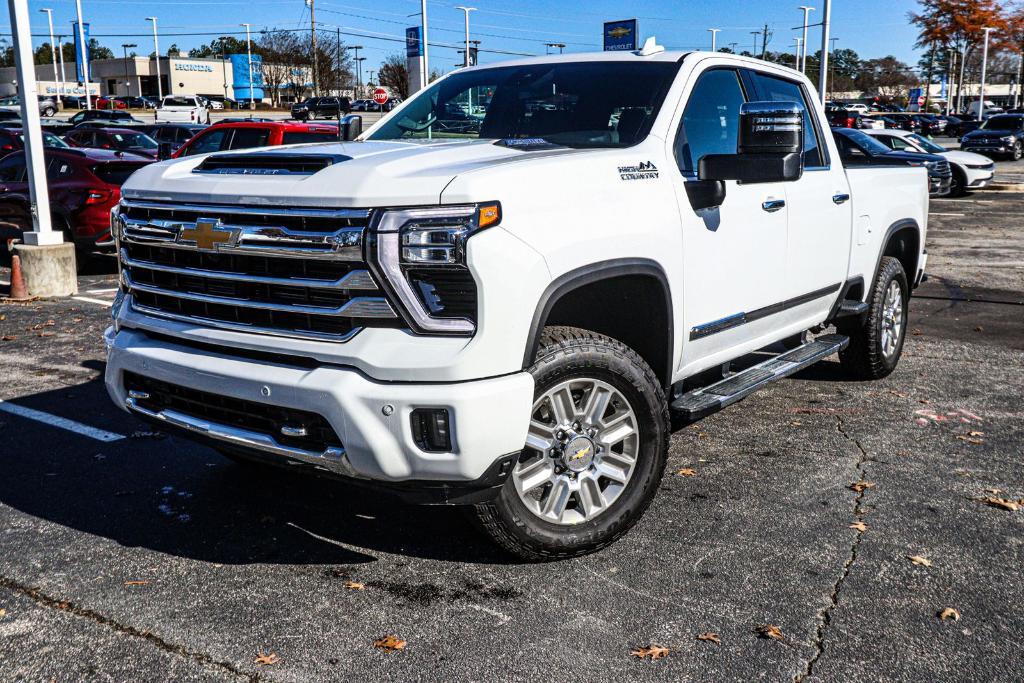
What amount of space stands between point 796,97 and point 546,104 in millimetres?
1833

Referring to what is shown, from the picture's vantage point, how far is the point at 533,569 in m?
4.02

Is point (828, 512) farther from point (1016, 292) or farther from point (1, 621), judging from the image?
point (1016, 292)

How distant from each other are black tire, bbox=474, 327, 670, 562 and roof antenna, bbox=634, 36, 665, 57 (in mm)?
1771

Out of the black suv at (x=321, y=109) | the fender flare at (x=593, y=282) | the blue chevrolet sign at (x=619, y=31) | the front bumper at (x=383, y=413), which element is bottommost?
the front bumper at (x=383, y=413)

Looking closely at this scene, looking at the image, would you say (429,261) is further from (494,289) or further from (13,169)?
(13,169)

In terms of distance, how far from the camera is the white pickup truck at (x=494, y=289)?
3396mm

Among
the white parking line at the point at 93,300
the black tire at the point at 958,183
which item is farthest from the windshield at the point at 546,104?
the black tire at the point at 958,183

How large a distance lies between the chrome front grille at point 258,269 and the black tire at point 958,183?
2281cm

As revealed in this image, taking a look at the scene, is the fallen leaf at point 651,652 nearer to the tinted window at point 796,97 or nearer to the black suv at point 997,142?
the tinted window at point 796,97

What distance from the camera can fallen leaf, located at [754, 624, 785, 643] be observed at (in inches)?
135

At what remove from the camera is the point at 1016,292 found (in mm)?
10945

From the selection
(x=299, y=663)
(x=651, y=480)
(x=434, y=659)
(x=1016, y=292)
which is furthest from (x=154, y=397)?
(x=1016, y=292)

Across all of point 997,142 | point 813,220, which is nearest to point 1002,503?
point 813,220

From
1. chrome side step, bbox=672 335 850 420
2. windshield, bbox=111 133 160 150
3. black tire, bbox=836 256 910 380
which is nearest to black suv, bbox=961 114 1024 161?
windshield, bbox=111 133 160 150
